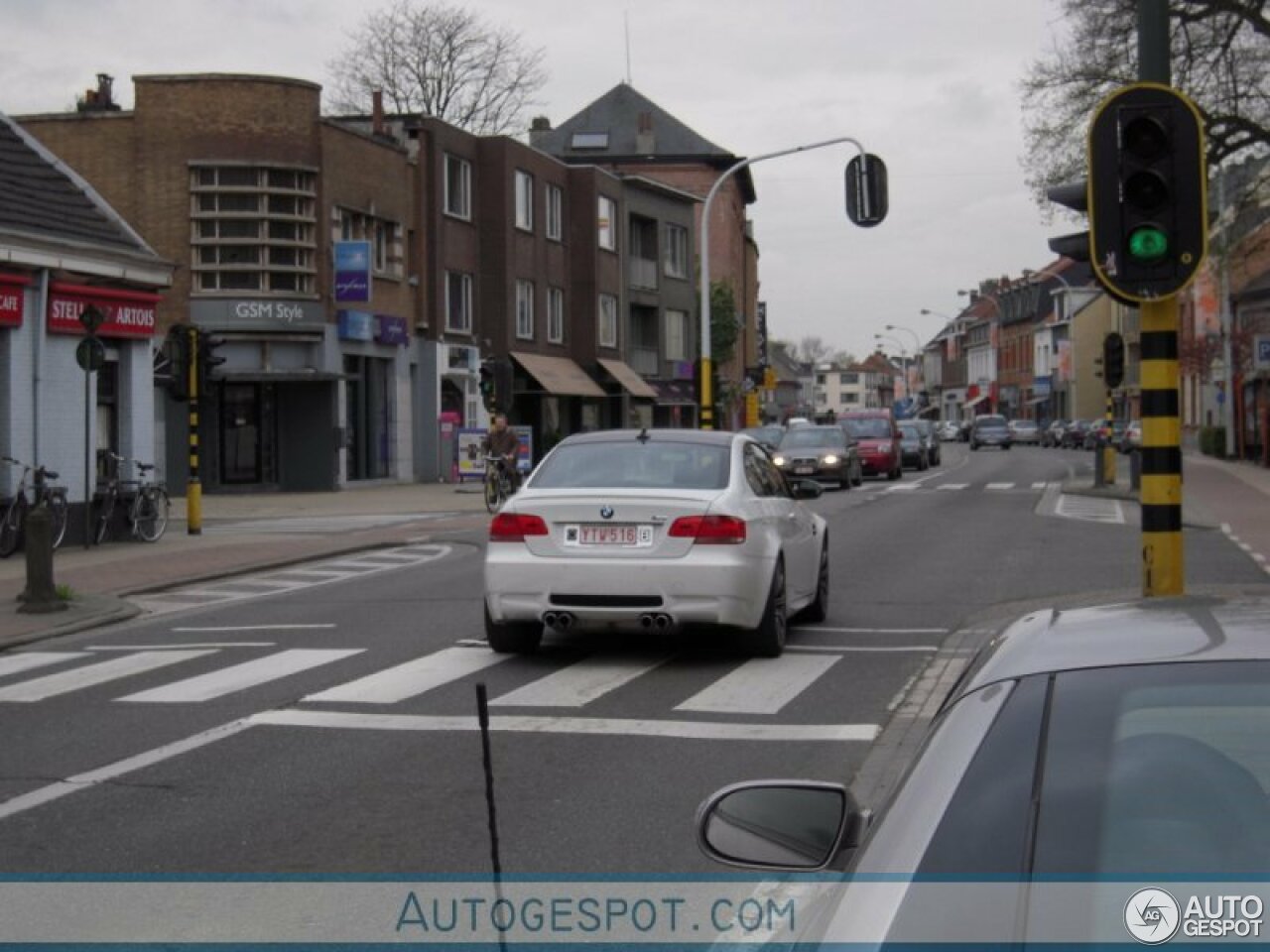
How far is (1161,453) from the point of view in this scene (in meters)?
10.1

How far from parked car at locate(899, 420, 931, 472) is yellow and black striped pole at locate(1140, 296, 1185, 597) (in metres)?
42.3

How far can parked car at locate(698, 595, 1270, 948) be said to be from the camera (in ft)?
7.80

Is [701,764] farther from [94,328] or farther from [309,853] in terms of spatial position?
[94,328]

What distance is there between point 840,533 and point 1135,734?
21059mm

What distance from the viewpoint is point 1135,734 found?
8.64 ft

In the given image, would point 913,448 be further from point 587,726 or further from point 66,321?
point 587,726

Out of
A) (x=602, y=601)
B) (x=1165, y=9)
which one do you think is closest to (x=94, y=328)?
(x=602, y=601)

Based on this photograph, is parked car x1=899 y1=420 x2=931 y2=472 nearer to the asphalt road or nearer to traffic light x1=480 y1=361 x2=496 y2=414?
traffic light x1=480 y1=361 x2=496 y2=414

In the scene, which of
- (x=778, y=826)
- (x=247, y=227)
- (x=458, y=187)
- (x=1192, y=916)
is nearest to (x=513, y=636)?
(x=778, y=826)

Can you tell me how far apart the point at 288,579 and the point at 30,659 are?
20.8 ft

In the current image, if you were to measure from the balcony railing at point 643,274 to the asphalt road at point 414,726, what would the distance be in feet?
155

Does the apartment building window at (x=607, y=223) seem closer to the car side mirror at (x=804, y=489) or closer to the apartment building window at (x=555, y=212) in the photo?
the apartment building window at (x=555, y=212)

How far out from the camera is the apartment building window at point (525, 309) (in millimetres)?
52375

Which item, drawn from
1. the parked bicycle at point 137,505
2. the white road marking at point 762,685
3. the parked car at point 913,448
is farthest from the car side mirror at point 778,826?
the parked car at point 913,448
